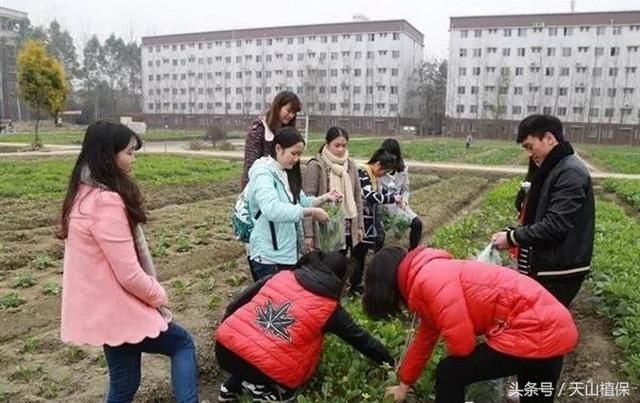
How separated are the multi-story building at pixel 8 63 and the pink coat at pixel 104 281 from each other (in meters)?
68.1

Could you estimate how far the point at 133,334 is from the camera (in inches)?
101

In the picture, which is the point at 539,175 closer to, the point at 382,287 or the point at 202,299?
the point at 382,287

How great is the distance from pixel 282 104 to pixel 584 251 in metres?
2.54

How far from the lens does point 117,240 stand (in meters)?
2.43

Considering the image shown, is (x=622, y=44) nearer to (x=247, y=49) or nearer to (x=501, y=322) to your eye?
(x=247, y=49)

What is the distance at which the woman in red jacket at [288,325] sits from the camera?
2.94 meters

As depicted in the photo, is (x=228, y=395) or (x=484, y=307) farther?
(x=228, y=395)

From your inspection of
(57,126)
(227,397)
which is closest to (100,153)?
(227,397)

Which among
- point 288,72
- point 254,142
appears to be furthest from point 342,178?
point 288,72

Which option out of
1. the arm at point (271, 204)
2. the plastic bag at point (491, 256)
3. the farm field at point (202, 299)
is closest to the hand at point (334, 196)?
the arm at point (271, 204)

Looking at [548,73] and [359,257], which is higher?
[548,73]

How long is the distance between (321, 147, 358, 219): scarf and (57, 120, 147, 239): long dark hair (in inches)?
97.5

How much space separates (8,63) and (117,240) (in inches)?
2867

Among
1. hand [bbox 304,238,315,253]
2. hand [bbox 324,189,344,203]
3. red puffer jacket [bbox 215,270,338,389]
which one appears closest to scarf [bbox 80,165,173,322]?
red puffer jacket [bbox 215,270,338,389]
